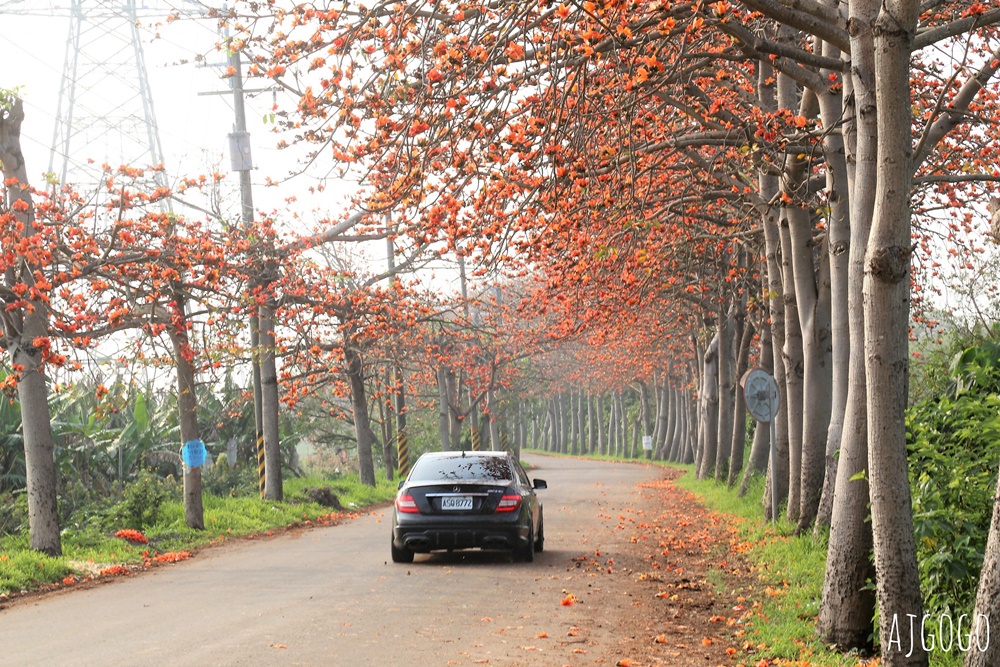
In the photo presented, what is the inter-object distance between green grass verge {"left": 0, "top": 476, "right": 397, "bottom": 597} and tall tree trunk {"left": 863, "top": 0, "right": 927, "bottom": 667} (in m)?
9.30

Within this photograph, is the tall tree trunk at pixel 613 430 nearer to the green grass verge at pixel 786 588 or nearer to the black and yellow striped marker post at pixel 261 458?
the black and yellow striped marker post at pixel 261 458

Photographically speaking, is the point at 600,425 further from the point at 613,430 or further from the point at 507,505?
the point at 507,505

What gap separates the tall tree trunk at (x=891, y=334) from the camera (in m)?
6.84

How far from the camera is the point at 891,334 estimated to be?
706cm

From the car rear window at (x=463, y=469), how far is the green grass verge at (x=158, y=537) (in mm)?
4063

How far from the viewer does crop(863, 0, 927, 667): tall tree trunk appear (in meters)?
6.84

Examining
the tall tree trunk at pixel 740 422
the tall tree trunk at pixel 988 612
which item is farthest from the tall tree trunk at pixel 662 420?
the tall tree trunk at pixel 988 612

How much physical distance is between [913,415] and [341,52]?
5.87 meters

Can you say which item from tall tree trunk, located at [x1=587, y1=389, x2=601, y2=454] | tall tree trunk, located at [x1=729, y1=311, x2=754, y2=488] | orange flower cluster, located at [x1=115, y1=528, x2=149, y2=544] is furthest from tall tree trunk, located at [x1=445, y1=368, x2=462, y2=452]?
tall tree trunk, located at [x1=587, y1=389, x2=601, y2=454]

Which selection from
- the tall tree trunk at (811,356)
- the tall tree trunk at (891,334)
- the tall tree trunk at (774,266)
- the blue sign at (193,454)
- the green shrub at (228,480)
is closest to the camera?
the tall tree trunk at (891,334)

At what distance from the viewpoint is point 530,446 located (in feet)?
362

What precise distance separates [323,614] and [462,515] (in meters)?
4.32

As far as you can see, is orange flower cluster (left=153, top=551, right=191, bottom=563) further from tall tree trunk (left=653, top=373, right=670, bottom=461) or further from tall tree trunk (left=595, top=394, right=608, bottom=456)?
tall tree trunk (left=595, top=394, right=608, bottom=456)

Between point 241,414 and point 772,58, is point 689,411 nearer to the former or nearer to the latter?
point 241,414
